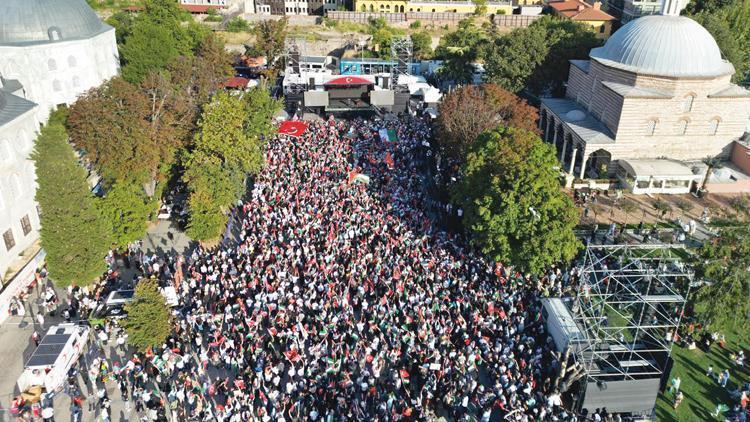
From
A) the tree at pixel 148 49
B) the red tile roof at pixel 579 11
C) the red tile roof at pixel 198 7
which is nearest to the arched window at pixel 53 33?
the tree at pixel 148 49

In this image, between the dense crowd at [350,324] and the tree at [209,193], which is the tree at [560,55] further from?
the tree at [209,193]

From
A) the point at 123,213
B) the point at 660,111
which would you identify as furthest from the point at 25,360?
the point at 660,111

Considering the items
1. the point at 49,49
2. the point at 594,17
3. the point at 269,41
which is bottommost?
the point at 269,41

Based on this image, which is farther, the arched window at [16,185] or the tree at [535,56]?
the tree at [535,56]

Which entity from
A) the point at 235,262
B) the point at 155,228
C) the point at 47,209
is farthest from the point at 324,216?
the point at 47,209

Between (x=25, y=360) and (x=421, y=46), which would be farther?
(x=421, y=46)

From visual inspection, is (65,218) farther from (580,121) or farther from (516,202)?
(580,121)

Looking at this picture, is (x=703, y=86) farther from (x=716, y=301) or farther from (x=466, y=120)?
(x=716, y=301)
